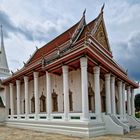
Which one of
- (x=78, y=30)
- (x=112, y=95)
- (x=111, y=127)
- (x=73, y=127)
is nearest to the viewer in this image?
(x=73, y=127)

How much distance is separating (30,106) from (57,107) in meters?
3.74

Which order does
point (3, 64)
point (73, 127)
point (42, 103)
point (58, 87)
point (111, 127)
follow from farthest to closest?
point (3, 64), point (42, 103), point (58, 87), point (111, 127), point (73, 127)

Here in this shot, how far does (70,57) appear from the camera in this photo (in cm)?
1286

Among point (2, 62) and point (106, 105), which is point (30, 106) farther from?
point (2, 62)

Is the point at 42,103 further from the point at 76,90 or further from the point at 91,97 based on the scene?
the point at 91,97

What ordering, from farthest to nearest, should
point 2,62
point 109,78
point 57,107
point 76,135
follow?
point 2,62
point 57,107
point 109,78
point 76,135

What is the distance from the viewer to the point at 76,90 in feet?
49.8

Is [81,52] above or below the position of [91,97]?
above

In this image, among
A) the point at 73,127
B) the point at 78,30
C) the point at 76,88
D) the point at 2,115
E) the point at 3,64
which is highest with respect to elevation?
the point at 78,30

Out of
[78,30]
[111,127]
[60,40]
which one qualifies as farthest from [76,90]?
[60,40]

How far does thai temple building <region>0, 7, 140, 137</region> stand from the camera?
491 inches

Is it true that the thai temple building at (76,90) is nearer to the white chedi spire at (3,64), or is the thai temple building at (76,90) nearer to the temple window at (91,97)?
the temple window at (91,97)

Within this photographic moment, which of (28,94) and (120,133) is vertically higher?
(28,94)

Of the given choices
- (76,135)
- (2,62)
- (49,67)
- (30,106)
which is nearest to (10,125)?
(30,106)
